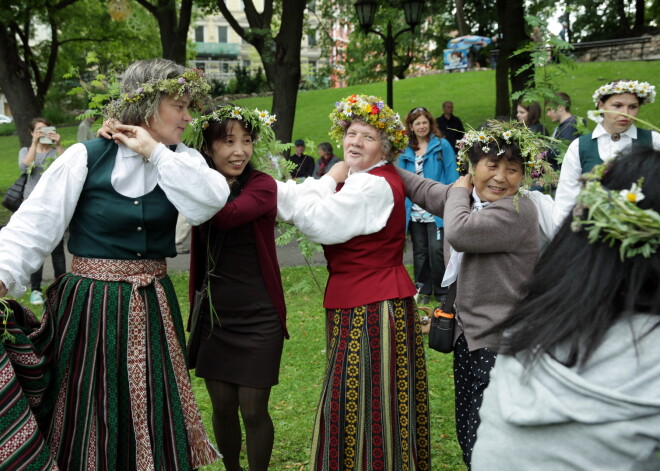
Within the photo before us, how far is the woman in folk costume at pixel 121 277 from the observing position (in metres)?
2.71

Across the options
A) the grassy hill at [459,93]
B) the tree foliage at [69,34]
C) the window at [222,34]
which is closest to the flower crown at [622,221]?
the tree foliage at [69,34]

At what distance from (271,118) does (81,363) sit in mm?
1352

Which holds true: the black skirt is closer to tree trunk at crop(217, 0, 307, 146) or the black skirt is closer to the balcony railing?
tree trunk at crop(217, 0, 307, 146)

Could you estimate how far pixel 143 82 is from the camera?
286cm

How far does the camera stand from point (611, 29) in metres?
30.8

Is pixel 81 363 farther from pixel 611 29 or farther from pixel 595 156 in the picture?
pixel 611 29

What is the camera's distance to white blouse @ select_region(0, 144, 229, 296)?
2.61 meters

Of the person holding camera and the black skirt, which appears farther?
the person holding camera

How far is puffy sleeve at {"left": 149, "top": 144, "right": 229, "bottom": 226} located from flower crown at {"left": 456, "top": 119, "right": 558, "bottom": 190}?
1.12 m

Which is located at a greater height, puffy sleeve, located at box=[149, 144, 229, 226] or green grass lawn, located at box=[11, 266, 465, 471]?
puffy sleeve, located at box=[149, 144, 229, 226]

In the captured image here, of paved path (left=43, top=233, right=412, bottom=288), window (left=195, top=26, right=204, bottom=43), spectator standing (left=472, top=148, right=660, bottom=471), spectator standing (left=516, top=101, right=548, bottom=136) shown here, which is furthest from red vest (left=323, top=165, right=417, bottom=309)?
window (left=195, top=26, right=204, bottom=43)

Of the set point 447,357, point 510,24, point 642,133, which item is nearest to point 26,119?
point 510,24

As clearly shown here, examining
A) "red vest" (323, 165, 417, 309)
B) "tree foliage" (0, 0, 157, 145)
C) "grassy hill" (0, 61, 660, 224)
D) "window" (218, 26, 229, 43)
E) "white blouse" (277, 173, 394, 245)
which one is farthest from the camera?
"window" (218, 26, 229, 43)

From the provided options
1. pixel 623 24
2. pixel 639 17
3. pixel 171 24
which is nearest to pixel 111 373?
pixel 171 24
